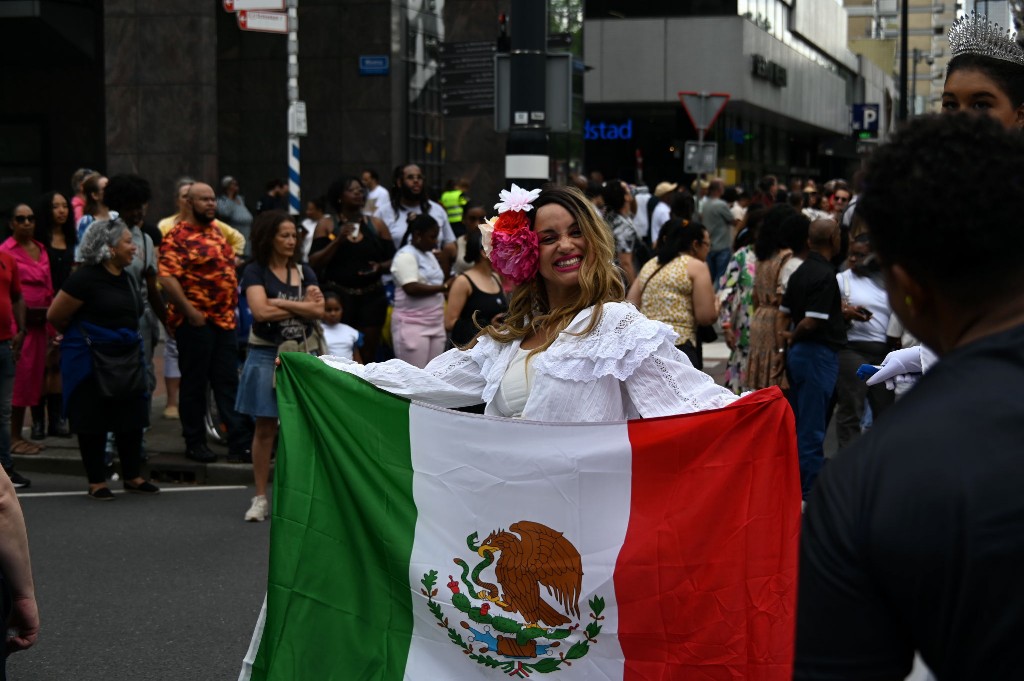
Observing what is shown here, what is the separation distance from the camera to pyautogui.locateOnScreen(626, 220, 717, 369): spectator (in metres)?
9.43

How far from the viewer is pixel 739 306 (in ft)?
35.9

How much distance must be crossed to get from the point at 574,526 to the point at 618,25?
109 ft

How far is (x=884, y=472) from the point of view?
1665 millimetres

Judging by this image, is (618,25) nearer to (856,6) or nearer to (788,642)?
(788,642)

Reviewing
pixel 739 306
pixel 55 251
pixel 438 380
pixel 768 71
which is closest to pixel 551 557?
pixel 438 380

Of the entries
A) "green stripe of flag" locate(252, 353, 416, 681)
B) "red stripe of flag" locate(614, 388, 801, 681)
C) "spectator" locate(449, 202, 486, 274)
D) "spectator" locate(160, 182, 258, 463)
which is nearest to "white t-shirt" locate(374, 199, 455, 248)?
"spectator" locate(449, 202, 486, 274)

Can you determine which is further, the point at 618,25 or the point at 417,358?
the point at 618,25

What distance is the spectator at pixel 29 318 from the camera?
36.2 feet

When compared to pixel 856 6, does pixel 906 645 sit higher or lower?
lower

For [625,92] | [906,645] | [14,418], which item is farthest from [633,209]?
[625,92]

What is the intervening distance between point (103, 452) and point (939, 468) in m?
8.71

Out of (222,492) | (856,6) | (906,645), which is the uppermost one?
(856,6)

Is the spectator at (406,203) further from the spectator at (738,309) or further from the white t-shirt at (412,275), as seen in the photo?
the spectator at (738,309)

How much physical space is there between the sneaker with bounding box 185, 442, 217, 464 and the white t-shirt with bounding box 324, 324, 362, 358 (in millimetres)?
1452
